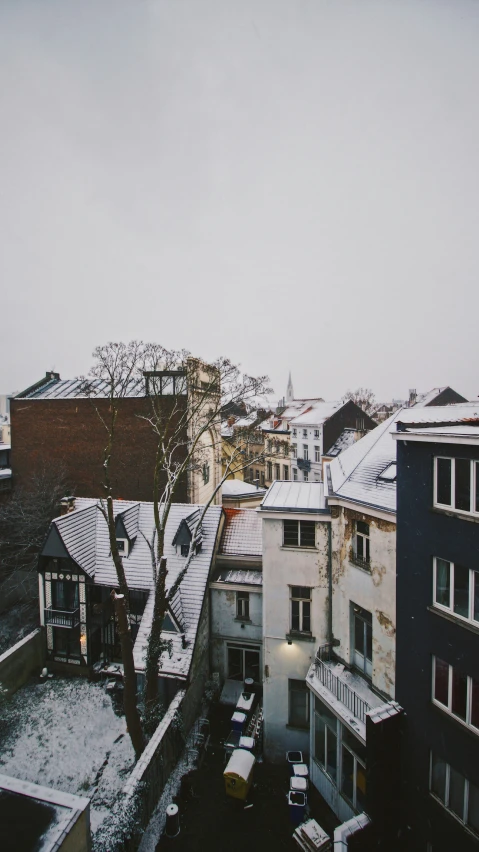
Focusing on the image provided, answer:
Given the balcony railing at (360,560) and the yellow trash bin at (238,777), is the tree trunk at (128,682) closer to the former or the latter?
the yellow trash bin at (238,777)

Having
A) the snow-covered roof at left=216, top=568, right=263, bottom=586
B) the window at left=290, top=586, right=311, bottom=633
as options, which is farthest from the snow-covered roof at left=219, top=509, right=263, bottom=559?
the window at left=290, top=586, right=311, bottom=633

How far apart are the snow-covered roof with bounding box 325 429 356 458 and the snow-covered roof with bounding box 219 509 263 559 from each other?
56.3 feet

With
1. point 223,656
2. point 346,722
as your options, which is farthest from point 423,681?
point 223,656

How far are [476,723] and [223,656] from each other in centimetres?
1021

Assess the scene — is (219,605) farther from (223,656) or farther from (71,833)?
(71,833)

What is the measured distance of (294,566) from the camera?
12.5 meters

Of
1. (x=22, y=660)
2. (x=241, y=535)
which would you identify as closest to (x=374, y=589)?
(x=241, y=535)

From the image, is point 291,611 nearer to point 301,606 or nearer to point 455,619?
point 301,606

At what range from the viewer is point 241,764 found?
11047mm

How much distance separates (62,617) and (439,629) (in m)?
14.1

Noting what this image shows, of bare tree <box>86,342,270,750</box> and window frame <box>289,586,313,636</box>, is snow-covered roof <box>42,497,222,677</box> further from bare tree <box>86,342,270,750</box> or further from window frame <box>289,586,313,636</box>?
window frame <box>289,586,313,636</box>

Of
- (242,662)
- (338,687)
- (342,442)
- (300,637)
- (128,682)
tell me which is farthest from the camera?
(342,442)

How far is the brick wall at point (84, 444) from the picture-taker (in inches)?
883

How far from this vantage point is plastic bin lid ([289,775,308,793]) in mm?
10734
